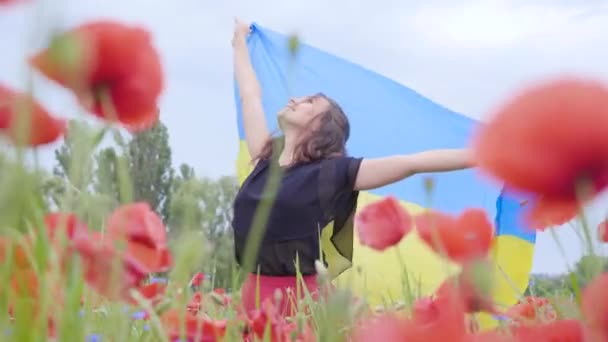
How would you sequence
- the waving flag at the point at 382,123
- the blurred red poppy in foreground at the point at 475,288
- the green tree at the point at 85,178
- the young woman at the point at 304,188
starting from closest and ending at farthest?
the blurred red poppy in foreground at the point at 475,288 < the green tree at the point at 85,178 < the young woman at the point at 304,188 < the waving flag at the point at 382,123

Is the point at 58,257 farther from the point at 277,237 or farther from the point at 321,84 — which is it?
the point at 321,84

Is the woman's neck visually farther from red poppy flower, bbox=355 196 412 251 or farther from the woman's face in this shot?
red poppy flower, bbox=355 196 412 251

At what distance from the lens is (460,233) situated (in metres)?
0.55

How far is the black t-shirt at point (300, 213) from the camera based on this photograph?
283cm

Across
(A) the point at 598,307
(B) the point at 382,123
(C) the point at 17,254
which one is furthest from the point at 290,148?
(A) the point at 598,307

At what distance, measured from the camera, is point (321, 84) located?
16.3ft

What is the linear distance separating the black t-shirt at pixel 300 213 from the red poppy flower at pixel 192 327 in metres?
2.06

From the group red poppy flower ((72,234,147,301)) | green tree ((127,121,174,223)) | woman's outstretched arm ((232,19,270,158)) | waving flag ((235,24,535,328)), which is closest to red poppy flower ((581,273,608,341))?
red poppy flower ((72,234,147,301))

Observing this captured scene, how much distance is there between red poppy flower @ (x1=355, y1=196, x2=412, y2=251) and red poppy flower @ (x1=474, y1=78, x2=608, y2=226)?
33 centimetres

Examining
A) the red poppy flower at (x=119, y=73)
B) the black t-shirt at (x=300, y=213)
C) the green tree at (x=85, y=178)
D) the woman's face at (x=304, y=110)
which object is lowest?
the black t-shirt at (x=300, y=213)

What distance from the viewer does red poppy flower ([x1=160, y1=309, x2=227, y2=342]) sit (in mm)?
641

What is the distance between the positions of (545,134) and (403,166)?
7.39 ft

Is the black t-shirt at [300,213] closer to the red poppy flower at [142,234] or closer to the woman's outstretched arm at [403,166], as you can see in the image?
the woman's outstretched arm at [403,166]

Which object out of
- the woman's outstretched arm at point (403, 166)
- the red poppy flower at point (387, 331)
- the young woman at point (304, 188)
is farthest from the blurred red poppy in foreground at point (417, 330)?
the young woman at point (304, 188)
